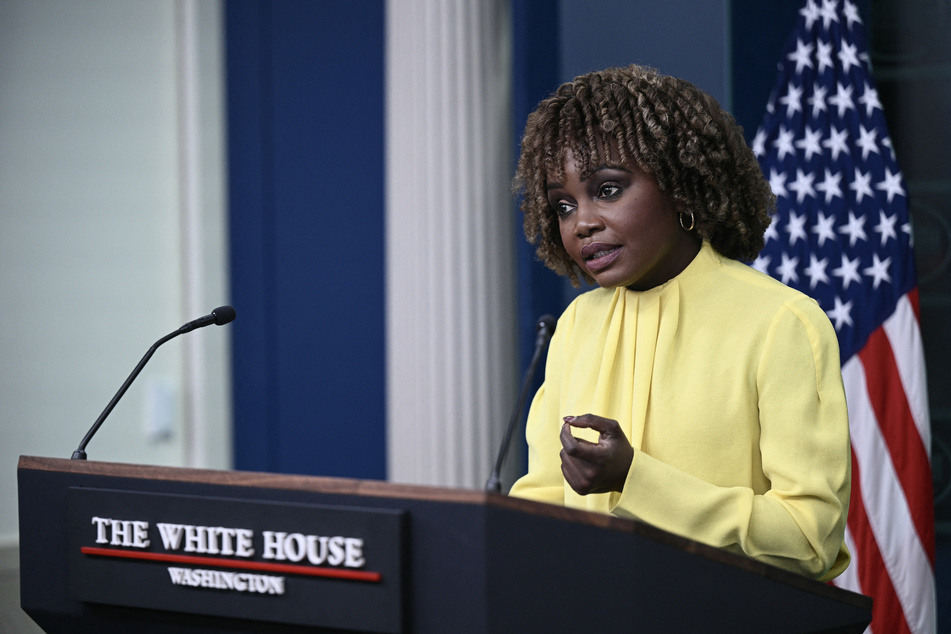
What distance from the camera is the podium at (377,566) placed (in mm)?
1024

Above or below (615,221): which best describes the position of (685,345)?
below

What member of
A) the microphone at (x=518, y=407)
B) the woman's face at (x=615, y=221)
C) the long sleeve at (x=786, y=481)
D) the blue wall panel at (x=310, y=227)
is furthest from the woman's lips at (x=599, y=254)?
the blue wall panel at (x=310, y=227)

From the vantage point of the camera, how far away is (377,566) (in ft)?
3.46

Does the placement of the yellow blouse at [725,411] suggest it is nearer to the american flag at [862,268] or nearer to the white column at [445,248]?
the american flag at [862,268]

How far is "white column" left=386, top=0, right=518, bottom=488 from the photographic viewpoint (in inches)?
138

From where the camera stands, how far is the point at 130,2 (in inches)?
174

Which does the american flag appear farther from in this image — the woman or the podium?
the podium

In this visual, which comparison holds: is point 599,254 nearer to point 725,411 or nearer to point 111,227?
point 725,411

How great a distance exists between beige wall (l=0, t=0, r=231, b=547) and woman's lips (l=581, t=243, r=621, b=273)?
3134 mm

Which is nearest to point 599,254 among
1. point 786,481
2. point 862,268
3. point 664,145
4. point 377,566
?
point 664,145

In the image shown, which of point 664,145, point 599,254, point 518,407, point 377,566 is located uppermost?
point 664,145

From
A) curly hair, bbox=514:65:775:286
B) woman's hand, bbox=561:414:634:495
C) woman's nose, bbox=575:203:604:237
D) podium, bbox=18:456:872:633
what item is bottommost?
podium, bbox=18:456:872:633

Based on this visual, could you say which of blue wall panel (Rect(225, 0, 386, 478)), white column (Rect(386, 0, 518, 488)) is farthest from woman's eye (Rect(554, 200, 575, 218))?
blue wall panel (Rect(225, 0, 386, 478))

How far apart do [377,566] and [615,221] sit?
2.09ft
